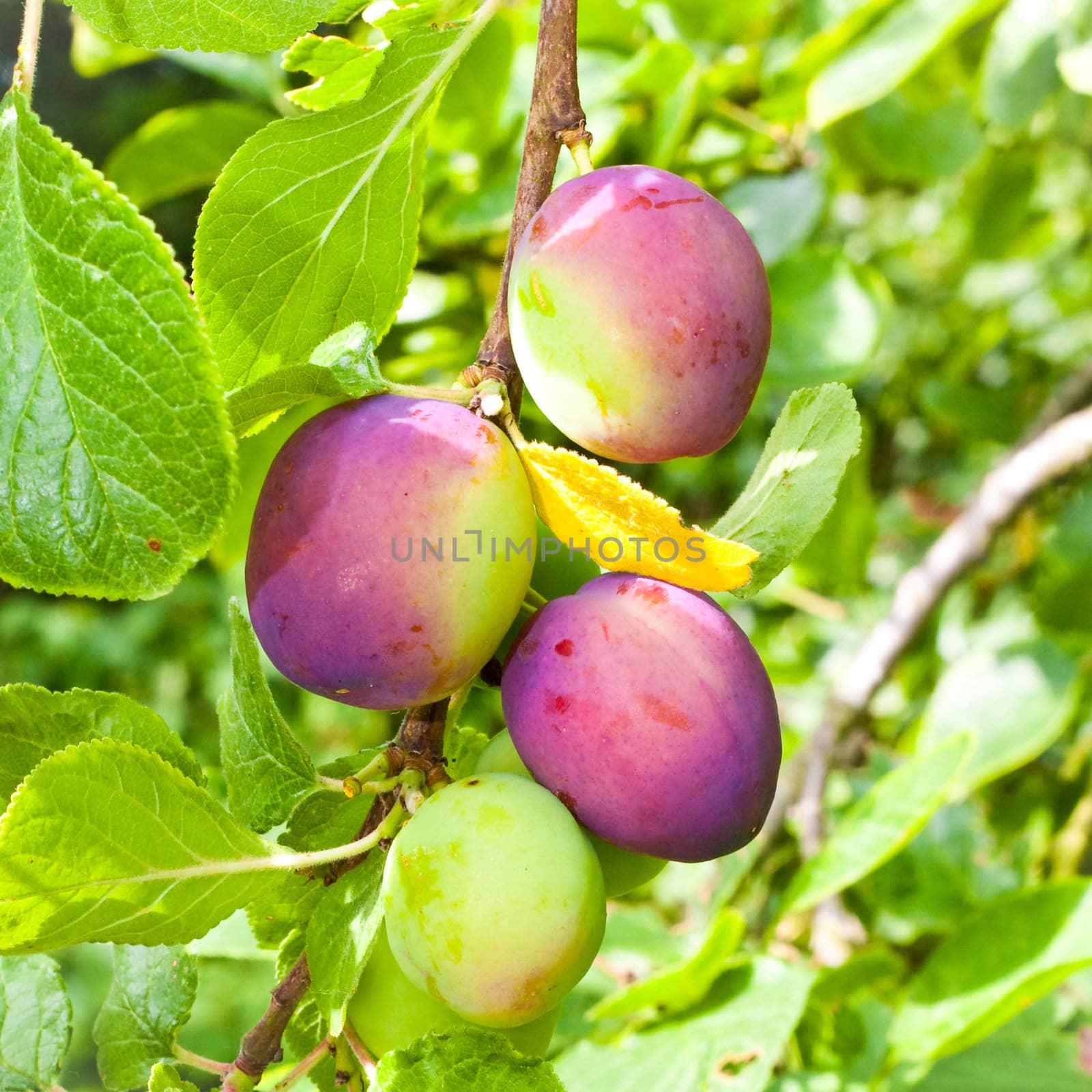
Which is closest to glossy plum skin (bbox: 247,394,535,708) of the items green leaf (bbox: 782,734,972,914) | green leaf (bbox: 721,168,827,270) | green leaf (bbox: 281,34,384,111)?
green leaf (bbox: 281,34,384,111)

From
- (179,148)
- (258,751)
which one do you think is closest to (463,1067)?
(258,751)

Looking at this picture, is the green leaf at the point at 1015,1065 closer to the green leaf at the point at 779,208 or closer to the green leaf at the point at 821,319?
the green leaf at the point at 821,319

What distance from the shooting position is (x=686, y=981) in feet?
2.68

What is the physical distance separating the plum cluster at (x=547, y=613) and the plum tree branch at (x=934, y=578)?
741 millimetres

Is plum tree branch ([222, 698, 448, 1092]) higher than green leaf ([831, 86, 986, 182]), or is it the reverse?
green leaf ([831, 86, 986, 182])

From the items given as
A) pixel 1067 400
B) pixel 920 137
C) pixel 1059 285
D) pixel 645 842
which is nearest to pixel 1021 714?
pixel 1067 400

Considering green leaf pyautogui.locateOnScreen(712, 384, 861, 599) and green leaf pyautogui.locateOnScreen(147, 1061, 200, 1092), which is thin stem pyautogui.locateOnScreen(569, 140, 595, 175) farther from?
green leaf pyautogui.locateOnScreen(147, 1061, 200, 1092)

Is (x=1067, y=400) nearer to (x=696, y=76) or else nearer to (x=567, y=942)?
(x=696, y=76)

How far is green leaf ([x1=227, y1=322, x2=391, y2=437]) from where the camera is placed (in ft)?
1.41

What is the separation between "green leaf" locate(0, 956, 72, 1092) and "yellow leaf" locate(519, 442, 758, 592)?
0.38 m

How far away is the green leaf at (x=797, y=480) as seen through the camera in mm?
506

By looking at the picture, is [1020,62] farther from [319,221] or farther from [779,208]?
[319,221]

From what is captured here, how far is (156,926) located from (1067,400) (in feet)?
4.37

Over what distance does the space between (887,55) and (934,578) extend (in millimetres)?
579
